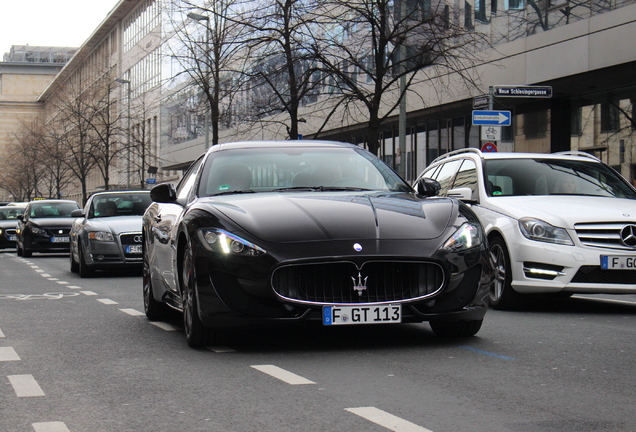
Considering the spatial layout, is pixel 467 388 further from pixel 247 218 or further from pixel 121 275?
pixel 121 275

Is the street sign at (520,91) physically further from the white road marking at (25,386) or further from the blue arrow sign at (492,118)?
the white road marking at (25,386)

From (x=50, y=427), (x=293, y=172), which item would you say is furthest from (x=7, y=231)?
(x=50, y=427)

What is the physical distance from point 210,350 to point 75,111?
2036 inches

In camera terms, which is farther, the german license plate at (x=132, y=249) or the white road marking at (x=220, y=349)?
the german license plate at (x=132, y=249)

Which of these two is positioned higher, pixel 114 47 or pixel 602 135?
pixel 114 47

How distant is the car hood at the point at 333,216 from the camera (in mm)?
6773

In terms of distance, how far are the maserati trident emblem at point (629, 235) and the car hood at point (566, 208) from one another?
8 cm

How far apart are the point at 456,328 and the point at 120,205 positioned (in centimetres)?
1209

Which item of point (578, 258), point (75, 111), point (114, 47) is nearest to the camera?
point (578, 258)

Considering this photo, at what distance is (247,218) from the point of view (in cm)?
691

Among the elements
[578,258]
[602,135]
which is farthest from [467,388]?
[602,135]

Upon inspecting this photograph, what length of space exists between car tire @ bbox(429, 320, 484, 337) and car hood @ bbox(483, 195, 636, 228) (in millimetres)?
2550

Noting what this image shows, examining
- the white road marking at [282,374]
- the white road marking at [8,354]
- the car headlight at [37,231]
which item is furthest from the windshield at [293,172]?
the car headlight at [37,231]

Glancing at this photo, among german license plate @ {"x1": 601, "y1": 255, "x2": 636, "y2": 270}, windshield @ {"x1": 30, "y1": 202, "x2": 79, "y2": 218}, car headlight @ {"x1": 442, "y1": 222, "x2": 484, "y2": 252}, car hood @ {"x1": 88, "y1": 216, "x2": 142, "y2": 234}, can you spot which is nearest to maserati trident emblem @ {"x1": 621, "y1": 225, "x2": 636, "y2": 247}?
german license plate @ {"x1": 601, "y1": 255, "x2": 636, "y2": 270}
